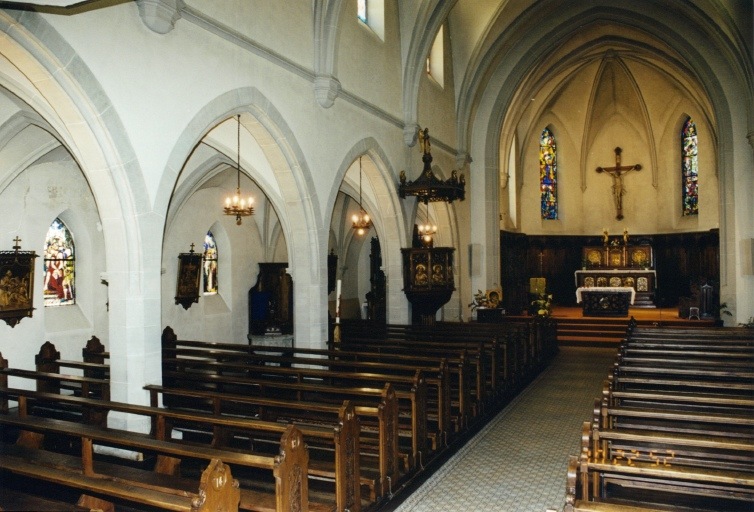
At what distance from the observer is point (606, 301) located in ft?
65.2

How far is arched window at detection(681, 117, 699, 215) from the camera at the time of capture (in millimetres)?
24250

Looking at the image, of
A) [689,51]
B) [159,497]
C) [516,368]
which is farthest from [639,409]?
[689,51]

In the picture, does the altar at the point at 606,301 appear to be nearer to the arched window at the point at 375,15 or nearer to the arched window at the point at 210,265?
the arched window at the point at 375,15

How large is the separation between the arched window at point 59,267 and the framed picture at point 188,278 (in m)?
2.61

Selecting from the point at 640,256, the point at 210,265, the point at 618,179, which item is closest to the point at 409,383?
the point at 210,265

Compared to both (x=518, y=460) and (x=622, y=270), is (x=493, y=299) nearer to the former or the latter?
(x=622, y=270)

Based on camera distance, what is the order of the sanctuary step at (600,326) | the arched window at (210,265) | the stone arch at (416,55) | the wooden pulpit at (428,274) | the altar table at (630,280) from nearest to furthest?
the wooden pulpit at (428,274) < the stone arch at (416,55) < the arched window at (210,265) < the sanctuary step at (600,326) < the altar table at (630,280)

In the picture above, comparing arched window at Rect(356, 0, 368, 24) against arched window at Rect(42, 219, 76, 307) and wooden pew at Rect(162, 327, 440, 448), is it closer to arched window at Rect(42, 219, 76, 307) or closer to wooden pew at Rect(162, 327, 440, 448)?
arched window at Rect(42, 219, 76, 307)

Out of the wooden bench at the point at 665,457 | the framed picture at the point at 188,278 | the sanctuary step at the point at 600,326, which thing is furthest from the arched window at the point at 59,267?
the sanctuary step at the point at 600,326

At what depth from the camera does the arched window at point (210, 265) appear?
1617cm

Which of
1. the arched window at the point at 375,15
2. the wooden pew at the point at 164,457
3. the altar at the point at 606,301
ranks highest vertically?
the arched window at the point at 375,15

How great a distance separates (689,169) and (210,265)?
19921 millimetres

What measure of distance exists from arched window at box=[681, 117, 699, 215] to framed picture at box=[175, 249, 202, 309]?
65.5 ft

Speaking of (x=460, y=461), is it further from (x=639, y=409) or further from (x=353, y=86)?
(x=353, y=86)
